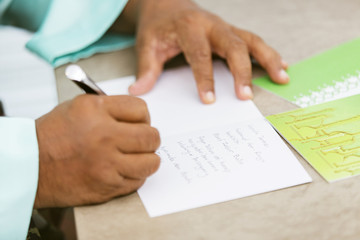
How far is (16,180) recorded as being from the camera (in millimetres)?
507

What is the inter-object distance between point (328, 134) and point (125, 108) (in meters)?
0.27

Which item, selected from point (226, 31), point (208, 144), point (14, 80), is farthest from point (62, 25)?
point (14, 80)

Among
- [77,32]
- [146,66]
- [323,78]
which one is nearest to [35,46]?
[77,32]

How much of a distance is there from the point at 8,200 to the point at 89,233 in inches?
4.3

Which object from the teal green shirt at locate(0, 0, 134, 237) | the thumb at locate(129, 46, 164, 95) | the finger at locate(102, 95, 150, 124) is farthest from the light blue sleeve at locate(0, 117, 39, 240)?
the thumb at locate(129, 46, 164, 95)

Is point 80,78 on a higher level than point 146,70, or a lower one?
higher

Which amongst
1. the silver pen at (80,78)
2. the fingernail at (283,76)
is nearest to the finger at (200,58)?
the fingernail at (283,76)

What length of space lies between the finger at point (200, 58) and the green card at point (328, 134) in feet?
0.39

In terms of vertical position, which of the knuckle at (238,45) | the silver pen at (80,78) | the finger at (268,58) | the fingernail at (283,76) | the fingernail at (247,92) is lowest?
the fingernail at (247,92)

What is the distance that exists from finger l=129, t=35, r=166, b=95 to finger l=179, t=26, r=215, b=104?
54mm

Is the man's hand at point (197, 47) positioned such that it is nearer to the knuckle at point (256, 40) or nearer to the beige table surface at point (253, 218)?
the knuckle at point (256, 40)

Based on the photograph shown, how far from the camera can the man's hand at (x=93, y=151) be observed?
0.50m

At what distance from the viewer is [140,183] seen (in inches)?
20.6

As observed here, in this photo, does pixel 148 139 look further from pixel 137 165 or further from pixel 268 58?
pixel 268 58
